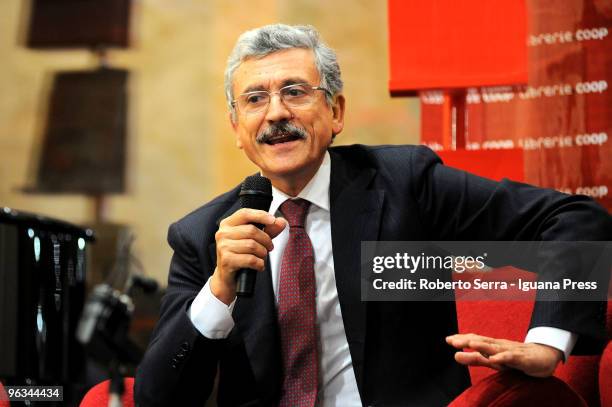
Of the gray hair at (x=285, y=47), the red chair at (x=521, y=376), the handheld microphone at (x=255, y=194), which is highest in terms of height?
the gray hair at (x=285, y=47)

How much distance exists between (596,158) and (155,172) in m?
3.75

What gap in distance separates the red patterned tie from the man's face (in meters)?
0.10

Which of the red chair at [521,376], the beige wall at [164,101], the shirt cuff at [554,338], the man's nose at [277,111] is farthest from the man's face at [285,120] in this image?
the beige wall at [164,101]

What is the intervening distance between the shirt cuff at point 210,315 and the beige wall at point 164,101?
12.3 feet

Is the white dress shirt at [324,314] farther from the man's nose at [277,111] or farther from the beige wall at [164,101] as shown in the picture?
the beige wall at [164,101]

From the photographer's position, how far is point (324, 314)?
5.75 ft

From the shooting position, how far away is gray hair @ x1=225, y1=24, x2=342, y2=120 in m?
1.85

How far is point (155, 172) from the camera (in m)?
5.68

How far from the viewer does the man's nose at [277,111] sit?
5.92 feet

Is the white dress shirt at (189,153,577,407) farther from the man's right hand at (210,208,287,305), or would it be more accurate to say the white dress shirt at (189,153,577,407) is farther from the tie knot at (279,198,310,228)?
the man's right hand at (210,208,287,305)

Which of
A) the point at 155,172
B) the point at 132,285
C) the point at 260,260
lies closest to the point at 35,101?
the point at 155,172

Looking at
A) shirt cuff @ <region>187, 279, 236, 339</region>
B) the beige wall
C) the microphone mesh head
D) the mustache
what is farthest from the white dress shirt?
the beige wall

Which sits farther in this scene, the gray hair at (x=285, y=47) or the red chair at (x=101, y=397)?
the gray hair at (x=285, y=47)

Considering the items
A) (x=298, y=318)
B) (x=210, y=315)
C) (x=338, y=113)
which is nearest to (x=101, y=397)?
(x=210, y=315)
